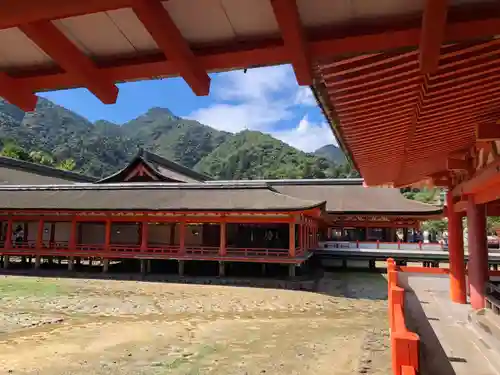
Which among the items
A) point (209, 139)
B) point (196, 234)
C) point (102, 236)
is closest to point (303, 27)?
point (196, 234)

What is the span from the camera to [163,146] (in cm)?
14375

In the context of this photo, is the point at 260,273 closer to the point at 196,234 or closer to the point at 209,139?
the point at 196,234

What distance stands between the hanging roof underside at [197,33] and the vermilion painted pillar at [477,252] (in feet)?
22.6

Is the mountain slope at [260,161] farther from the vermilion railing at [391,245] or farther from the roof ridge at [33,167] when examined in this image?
the vermilion railing at [391,245]

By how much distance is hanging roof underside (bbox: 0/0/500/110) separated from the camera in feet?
6.64

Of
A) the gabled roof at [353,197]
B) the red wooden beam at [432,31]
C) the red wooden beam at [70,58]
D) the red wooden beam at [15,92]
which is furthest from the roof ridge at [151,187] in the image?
the red wooden beam at [432,31]

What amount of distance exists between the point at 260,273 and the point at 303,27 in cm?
1958

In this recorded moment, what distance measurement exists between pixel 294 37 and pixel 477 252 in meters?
7.38

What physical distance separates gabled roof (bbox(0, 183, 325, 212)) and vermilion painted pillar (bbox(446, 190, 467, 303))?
8.91 metres

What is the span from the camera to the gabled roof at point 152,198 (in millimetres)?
20375

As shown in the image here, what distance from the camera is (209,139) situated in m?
147

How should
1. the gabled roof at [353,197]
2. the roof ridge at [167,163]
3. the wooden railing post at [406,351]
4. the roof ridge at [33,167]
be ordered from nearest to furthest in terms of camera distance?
the wooden railing post at [406,351]
the gabled roof at [353,197]
the roof ridge at [167,163]
the roof ridge at [33,167]

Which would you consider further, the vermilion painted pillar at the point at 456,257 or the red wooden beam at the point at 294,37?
the vermilion painted pillar at the point at 456,257

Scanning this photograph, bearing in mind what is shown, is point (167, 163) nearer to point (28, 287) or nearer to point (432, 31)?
point (28, 287)
